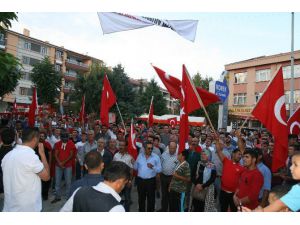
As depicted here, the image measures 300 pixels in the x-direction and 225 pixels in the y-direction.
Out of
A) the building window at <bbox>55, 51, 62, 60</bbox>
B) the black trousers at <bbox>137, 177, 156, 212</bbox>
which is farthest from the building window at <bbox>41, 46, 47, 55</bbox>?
the black trousers at <bbox>137, 177, 156, 212</bbox>

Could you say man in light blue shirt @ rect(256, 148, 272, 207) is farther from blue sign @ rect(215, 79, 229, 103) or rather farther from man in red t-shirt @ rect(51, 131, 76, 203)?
blue sign @ rect(215, 79, 229, 103)

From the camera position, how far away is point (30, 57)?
50781mm

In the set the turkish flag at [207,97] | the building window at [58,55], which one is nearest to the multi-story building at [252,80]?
the turkish flag at [207,97]

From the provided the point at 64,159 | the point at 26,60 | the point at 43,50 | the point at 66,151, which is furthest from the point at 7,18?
the point at 43,50

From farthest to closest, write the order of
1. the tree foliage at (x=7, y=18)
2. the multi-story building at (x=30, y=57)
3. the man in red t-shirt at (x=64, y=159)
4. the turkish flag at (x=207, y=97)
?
the multi-story building at (x=30, y=57)
the man in red t-shirt at (x=64, y=159)
the turkish flag at (x=207, y=97)
the tree foliage at (x=7, y=18)

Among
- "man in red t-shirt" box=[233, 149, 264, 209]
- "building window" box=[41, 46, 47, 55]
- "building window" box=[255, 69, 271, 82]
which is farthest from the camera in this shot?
"building window" box=[41, 46, 47, 55]

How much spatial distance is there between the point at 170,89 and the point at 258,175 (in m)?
3.20

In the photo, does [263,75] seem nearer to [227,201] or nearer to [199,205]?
[199,205]

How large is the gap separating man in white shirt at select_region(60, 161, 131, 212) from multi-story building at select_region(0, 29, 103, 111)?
39.8 metres

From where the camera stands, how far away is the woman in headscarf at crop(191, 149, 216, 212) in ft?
19.0

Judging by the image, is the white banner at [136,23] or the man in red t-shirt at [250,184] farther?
the white banner at [136,23]

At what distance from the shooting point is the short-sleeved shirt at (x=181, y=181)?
6062 mm

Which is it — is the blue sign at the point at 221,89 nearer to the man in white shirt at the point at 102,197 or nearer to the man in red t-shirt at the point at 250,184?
the man in red t-shirt at the point at 250,184

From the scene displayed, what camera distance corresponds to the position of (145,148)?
6.66 metres
